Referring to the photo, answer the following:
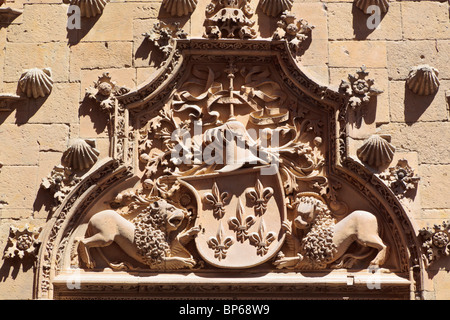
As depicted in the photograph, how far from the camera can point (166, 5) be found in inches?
435

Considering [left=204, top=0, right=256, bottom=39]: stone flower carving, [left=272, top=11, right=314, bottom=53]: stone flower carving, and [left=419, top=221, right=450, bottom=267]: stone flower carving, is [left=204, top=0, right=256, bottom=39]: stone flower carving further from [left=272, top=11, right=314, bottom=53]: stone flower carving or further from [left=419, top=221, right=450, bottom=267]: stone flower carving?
[left=419, top=221, right=450, bottom=267]: stone flower carving

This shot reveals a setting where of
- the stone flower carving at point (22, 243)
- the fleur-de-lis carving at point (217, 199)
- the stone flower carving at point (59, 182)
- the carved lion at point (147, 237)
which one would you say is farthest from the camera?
the fleur-de-lis carving at point (217, 199)

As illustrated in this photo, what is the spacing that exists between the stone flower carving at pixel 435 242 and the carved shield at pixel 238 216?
58.2 inches

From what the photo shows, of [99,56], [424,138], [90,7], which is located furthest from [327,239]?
[90,7]

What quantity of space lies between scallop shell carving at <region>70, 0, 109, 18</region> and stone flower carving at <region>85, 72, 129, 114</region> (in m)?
0.79

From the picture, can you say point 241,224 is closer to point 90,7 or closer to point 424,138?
point 424,138

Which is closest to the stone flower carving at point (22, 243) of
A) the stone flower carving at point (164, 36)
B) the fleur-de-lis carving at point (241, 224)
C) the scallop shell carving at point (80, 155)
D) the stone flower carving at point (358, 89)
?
the scallop shell carving at point (80, 155)

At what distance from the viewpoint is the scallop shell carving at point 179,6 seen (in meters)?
11.0

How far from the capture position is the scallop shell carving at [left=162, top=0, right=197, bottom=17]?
11.0m

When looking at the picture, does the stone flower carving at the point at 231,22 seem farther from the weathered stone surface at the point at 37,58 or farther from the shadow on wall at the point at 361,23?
the weathered stone surface at the point at 37,58

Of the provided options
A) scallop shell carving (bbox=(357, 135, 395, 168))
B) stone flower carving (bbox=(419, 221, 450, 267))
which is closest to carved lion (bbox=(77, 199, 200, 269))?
scallop shell carving (bbox=(357, 135, 395, 168))

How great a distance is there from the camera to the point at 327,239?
10250 mm

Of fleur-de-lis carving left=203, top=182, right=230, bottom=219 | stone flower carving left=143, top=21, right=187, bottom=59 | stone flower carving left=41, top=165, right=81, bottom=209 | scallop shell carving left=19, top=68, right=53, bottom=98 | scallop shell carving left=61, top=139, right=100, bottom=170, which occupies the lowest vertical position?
fleur-de-lis carving left=203, top=182, right=230, bottom=219

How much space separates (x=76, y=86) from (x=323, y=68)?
8.98 ft
